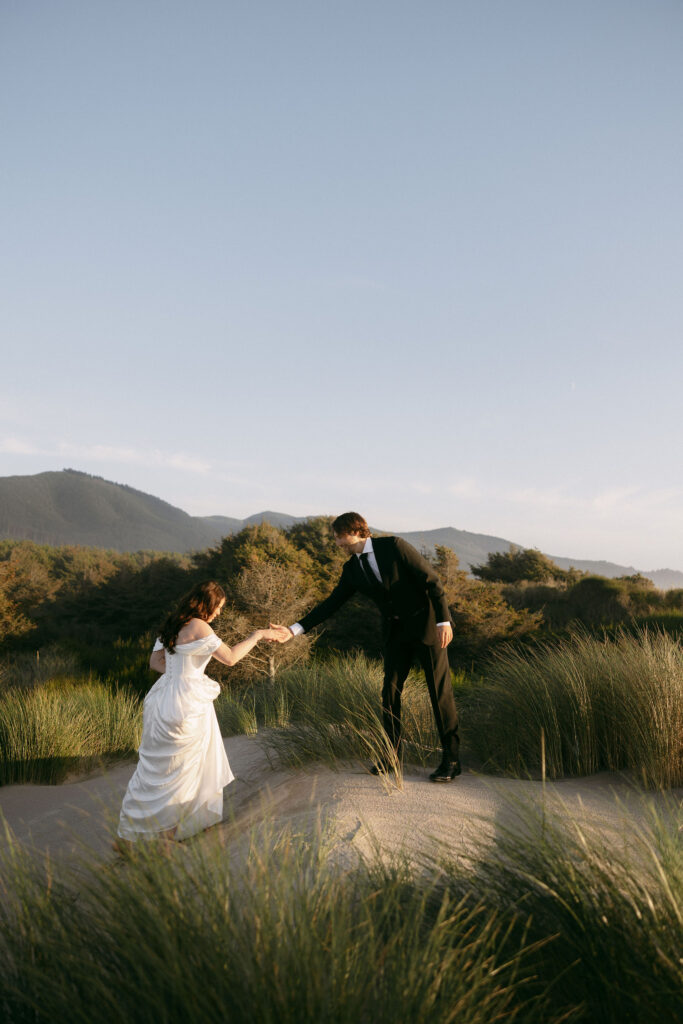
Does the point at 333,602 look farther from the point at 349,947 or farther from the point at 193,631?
the point at 349,947

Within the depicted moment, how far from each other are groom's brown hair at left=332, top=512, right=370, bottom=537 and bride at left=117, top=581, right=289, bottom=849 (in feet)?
3.04

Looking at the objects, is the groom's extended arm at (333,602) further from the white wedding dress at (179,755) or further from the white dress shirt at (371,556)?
the white wedding dress at (179,755)

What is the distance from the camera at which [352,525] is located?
4750mm

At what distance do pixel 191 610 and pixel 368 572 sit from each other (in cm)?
122

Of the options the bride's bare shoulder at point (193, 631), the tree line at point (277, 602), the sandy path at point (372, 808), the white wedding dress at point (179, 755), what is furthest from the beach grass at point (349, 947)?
the tree line at point (277, 602)

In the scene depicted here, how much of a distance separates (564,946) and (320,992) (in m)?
0.86

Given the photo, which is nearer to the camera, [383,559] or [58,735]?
[383,559]

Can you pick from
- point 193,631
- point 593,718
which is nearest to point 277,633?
point 193,631

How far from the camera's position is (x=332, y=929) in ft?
6.37

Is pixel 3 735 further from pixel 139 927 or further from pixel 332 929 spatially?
pixel 332 929

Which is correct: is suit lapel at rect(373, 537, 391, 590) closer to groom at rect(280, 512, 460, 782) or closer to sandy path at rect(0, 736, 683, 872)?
groom at rect(280, 512, 460, 782)

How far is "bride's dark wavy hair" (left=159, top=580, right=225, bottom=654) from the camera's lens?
14.9ft

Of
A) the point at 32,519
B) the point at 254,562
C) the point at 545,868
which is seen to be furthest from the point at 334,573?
the point at 32,519

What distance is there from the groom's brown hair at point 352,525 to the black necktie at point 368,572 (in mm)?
154
